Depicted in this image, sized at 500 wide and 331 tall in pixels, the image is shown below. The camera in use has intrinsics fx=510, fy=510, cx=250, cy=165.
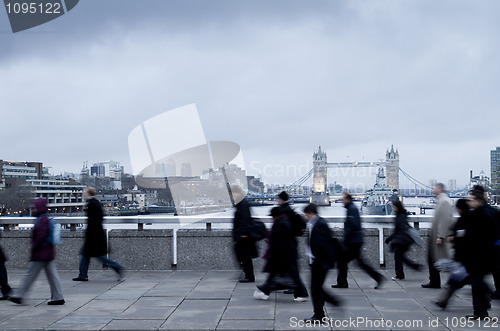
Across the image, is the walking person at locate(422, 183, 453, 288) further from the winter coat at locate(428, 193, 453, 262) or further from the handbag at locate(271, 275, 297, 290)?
the handbag at locate(271, 275, 297, 290)

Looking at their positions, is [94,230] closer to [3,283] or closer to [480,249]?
[3,283]

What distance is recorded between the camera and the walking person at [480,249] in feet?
20.8

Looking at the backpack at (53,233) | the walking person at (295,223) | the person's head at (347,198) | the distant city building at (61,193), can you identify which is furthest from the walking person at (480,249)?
the distant city building at (61,193)

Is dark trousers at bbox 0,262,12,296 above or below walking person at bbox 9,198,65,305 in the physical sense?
below

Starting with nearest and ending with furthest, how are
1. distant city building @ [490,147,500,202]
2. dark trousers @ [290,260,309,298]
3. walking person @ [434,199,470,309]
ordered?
walking person @ [434,199,470,309], dark trousers @ [290,260,309,298], distant city building @ [490,147,500,202]

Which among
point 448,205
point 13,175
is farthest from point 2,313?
point 13,175

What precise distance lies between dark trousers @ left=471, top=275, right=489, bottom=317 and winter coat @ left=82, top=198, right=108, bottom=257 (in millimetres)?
6123

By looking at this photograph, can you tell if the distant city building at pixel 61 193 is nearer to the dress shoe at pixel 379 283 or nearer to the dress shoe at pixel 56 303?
the dress shoe at pixel 56 303

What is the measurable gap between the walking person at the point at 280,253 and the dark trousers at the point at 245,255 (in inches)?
55.6

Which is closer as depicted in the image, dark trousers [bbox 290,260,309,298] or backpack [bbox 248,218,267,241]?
dark trousers [bbox 290,260,309,298]

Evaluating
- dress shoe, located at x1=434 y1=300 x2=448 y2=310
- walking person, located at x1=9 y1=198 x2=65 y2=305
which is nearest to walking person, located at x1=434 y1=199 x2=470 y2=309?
dress shoe, located at x1=434 y1=300 x2=448 y2=310

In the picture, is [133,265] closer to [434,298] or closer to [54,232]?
[54,232]

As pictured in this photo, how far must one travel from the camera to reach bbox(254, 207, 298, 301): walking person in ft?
23.0

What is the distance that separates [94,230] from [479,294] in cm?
629
